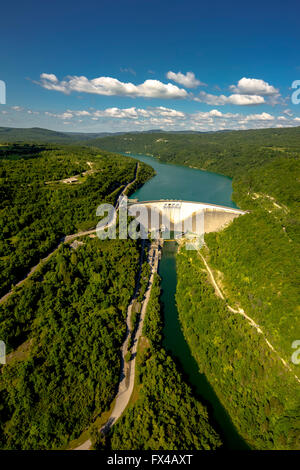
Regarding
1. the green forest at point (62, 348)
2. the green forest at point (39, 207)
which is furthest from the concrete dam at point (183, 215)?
the green forest at point (62, 348)

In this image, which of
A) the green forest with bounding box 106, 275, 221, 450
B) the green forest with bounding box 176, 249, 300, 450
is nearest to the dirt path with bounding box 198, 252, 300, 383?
the green forest with bounding box 176, 249, 300, 450

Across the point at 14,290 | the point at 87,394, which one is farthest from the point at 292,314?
the point at 14,290

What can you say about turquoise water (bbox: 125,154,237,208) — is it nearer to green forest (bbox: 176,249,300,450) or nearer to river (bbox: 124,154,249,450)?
river (bbox: 124,154,249,450)

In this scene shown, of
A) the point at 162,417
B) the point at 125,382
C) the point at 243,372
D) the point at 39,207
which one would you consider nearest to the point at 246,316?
the point at 243,372

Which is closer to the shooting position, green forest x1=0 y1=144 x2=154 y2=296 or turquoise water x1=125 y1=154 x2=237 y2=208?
green forest x1=0 y1=144 x2=154 y2=296

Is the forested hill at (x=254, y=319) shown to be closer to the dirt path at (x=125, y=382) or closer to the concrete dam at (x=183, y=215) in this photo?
the concrete dam at (x=183, y=215)
